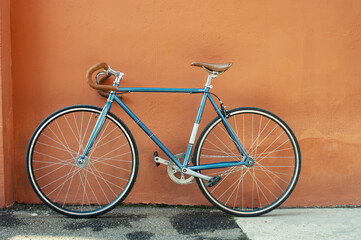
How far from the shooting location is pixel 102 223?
9.96 feet

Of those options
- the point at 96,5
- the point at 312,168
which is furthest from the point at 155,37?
the point at 312,168

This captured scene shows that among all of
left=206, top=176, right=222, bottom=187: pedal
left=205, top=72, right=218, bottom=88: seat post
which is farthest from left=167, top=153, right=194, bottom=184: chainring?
left=205, top=72, right=218, bottom=88: seat post

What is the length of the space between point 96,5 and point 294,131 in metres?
2.20

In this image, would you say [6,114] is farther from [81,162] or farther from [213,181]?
[213,181]

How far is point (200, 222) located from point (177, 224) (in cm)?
20

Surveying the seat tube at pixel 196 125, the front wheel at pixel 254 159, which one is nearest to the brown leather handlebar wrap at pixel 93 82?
the seat tube at pixel 196 125

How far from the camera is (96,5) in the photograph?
3.33 m

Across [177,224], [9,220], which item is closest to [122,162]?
[177,224]

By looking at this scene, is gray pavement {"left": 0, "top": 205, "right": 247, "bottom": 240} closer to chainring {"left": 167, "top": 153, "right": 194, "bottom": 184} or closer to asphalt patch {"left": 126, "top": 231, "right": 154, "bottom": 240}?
asphalt patch {"left": 126, "top": 231, "right": 154, "bottom": 240}

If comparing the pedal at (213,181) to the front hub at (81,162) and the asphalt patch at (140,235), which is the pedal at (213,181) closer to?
the asphalt patch at (140,235)

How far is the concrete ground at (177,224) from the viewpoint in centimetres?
283

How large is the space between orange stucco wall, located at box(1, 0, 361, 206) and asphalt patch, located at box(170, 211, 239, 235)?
0.25 m

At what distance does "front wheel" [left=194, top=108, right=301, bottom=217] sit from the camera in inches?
137

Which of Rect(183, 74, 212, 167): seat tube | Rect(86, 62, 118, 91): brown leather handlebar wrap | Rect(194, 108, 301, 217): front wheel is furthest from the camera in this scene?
Rect(194, 108, 301, 217): front wheel
